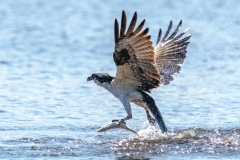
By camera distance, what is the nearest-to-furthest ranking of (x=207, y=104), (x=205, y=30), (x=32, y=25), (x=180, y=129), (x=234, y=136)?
1. (x=234, y=136)
2. (x=180, y=129)
3. (x=207, y=104)
4. (x=205, y=30)
5. (x=32, y=25)

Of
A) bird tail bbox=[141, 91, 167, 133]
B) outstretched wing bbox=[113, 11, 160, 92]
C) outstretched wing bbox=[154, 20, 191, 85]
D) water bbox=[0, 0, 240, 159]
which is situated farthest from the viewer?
outstretched wing bbox=[154, 20, 191, 85]

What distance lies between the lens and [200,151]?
388 inches

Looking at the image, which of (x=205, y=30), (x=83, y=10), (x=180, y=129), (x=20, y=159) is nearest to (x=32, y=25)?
(x=83, y=10)

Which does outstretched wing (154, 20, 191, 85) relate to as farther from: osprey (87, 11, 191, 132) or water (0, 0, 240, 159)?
water (0, 0, 240, 159)

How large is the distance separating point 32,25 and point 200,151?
1428 centimetres

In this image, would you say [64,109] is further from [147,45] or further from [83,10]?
[83,10]

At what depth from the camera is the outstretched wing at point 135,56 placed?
9.88 m

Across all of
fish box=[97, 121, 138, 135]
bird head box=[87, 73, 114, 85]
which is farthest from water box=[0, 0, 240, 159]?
bird head box=[87, 73, 114, 85]

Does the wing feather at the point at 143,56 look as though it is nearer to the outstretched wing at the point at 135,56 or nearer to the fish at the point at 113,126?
the outstretched wing at the point at 135,56

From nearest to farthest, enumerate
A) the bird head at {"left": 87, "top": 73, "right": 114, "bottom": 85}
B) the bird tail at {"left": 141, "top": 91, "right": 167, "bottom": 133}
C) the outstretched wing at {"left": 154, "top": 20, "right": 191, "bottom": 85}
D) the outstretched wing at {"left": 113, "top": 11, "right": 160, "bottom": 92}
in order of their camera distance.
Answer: the outstretched wing at {"left": 113, "top": 11, "right": 160, "bottom": 92}, the bird head at {"left": 87, "top": 73, "right": 114, "bottom": 85}, the bird tail at {"left": 141, "top": 91, "right": 167, "bottom": 133}, the outstretched wing at {"left": 154, "top": 20, "right": 191, "bottom": 85}

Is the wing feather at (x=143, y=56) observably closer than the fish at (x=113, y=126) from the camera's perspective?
Yes

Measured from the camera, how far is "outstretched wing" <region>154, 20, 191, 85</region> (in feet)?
38.6

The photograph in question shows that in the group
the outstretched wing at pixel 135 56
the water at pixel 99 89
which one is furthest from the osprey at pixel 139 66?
the water at pixel 99 89

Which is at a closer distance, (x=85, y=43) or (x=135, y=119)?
(x=135, y=119)
